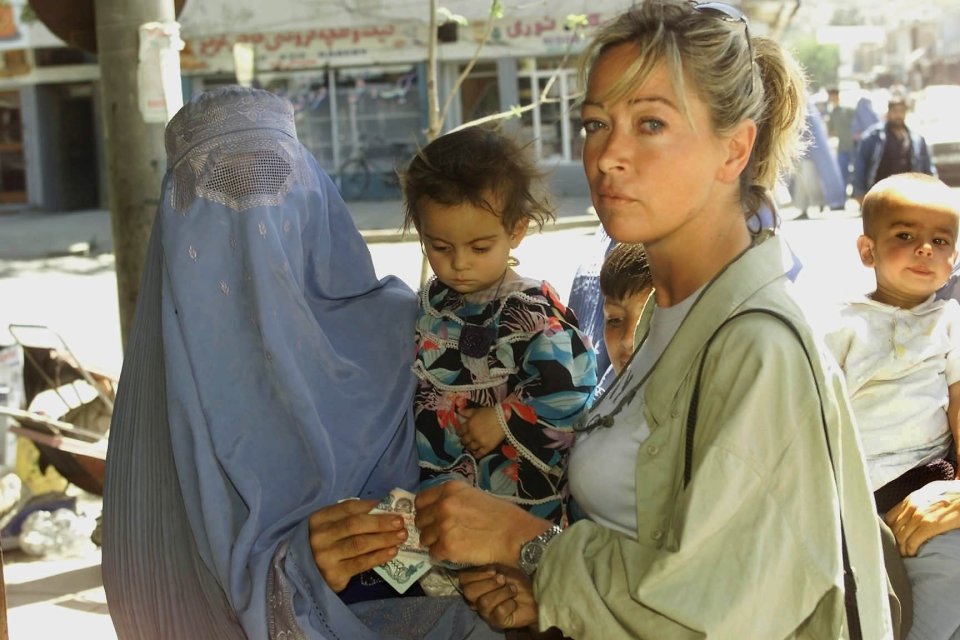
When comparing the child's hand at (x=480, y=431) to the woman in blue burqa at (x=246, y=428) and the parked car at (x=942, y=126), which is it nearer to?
the woman in blue burqa at (x=246, y=428)

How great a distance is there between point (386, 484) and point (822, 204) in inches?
597

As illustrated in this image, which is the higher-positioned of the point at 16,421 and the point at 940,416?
the point at 940,416

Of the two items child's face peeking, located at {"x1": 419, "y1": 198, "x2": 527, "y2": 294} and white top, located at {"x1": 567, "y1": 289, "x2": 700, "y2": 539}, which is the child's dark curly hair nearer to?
child's face peeking, located at {"x1": 419, "y1": 198, "x2": 527, "y2": 294}

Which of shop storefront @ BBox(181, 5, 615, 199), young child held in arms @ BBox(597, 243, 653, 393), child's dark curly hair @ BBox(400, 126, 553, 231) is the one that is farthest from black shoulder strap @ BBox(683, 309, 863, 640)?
shop storefront @ BBox(181, 5, 615, 199)

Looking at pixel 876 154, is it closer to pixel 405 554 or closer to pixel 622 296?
Answer: pixel 622 296

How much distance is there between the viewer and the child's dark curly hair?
9.03 feet

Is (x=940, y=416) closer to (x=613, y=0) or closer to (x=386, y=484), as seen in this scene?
(x=386, y=484)

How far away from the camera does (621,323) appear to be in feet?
10.2

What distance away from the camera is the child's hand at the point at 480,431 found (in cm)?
256

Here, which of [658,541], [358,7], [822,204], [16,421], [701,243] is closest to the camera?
[658,541]

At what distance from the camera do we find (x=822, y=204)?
16766 millimetres

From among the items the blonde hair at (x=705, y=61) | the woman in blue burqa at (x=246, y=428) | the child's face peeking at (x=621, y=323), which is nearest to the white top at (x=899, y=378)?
the child's face peeking at (x=621, y=323)

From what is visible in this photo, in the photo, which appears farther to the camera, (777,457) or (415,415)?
(415,415)

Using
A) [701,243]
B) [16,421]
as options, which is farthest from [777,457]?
[16,421]
